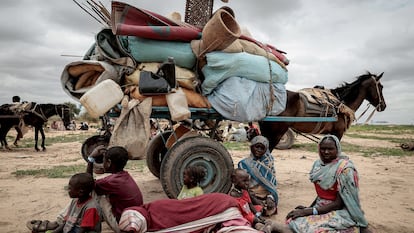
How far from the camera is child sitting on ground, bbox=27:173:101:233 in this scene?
2.75 metres

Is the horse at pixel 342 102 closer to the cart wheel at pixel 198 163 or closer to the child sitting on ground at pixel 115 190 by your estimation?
the cart wheel at pixel 198 163

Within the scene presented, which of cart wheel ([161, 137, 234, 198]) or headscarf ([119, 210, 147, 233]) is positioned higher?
cart wheel ([161, 137, 234, 198])

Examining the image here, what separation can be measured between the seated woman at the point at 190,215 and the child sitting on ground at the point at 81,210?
43cm

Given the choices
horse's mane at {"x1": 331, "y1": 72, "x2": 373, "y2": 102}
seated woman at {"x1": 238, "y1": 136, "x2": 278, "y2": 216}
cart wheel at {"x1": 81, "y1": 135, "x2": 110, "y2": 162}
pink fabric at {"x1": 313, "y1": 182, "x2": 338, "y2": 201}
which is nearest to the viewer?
pink fabric at {"x1": 313, "y1": 182, "x2": 338, "y2": 201}

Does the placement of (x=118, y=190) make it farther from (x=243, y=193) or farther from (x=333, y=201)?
(x=333, y=201)

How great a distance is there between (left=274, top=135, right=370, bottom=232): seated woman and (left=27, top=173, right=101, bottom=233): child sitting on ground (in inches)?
75.3

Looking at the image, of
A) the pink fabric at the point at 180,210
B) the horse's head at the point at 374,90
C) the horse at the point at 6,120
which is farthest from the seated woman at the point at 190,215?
the horse at the point at 6,120

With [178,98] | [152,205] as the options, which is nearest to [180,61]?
[178,98]

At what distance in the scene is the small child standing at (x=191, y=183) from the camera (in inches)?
132

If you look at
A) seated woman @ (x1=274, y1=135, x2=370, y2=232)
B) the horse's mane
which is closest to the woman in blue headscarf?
seated woman @ (x1=274, y1=135, x2=370, y2=232)

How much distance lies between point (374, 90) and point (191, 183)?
19.3 ft

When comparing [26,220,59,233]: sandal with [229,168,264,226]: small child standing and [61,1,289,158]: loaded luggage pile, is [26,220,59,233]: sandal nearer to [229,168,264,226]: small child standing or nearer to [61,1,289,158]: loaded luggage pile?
[61,1,289,158]: loaded luggage pile

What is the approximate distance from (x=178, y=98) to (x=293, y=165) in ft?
20.3

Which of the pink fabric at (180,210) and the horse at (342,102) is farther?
the horse at (342,102)
